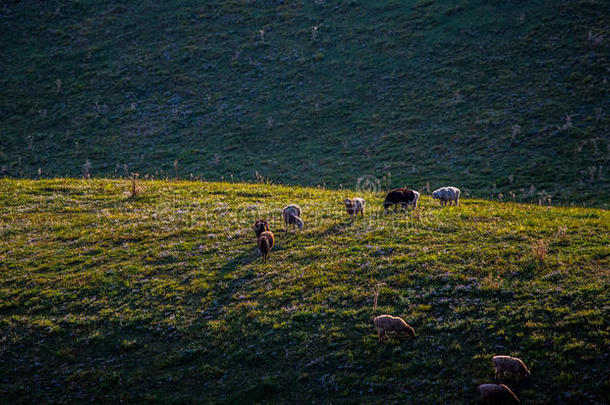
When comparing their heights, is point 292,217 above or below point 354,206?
below

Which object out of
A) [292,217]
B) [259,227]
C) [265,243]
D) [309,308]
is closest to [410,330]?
[309,308]

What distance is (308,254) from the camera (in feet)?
53.7

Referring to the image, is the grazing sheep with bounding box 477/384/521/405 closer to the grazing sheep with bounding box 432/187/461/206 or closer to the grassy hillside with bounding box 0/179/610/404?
the grassy hillside with bounding box 0/179/610/404

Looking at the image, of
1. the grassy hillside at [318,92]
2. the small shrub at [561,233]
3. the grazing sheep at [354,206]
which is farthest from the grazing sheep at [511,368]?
the grassy hillside at [318,92]

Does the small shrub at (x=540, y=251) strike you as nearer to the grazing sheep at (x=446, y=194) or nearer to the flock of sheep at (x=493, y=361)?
the flock of sheep at (x=493, y=361)

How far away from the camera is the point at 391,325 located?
1106 cm

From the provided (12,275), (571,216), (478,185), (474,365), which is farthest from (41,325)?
(478,185)

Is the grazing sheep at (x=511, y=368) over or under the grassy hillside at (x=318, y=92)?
under

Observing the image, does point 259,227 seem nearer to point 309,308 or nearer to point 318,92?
point 309,308

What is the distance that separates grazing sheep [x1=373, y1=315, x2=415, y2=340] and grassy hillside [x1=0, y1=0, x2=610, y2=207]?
746 inches

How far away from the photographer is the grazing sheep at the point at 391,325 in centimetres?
1105

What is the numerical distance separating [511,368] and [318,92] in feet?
141

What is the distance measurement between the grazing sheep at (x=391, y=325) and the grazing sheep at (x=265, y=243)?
20.4ft

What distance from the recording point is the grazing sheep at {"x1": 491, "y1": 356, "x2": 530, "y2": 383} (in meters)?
9.19
